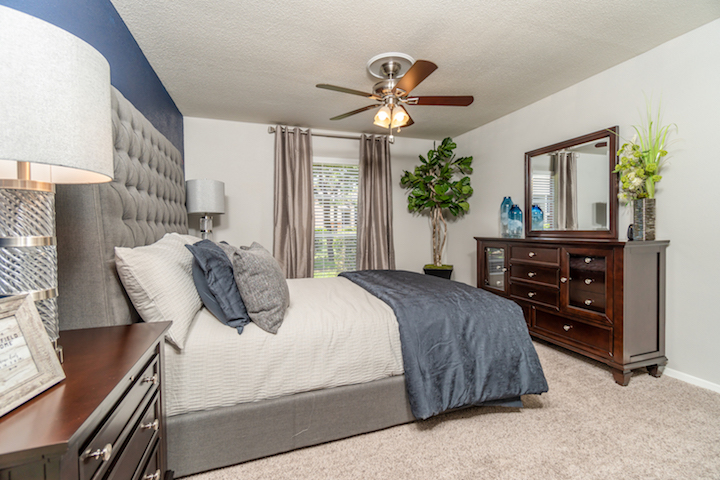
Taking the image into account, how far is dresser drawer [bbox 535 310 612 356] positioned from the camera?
241 centimetres

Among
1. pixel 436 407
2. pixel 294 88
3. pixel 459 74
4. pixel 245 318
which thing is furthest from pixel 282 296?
pixel 459 74

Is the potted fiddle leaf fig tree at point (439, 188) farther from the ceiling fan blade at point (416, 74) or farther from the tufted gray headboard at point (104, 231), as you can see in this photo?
the tufted gray headboard at point (104, 231)

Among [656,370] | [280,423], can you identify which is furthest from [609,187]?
[280,423]

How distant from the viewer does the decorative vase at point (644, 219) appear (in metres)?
2.42

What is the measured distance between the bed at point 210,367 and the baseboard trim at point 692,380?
1455 millimetres

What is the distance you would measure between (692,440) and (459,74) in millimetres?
2858

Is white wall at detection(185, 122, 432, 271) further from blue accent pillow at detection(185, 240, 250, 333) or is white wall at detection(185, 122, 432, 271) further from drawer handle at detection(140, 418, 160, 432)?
drawer handle at detection(140, 418, 160, 432)

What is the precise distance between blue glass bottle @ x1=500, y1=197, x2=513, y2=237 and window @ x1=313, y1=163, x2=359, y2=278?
1881 millimetres

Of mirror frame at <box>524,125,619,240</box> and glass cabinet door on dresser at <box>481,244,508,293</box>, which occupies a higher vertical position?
mirror frame at <box>524,125,619,240</box>

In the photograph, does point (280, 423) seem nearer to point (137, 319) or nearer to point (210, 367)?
point (210, 367)

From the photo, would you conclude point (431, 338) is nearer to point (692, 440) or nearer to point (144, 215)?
point (692, 440)

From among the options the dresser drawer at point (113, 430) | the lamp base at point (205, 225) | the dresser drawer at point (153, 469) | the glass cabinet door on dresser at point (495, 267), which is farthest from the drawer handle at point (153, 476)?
the glass cabinet door on dresser at point (495, 267)

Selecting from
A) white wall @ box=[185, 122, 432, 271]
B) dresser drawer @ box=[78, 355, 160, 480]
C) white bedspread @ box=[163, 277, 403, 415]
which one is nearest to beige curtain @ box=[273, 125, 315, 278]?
white wall @ box=[185, 122, 432, 271]

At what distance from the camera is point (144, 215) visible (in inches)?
75.5
